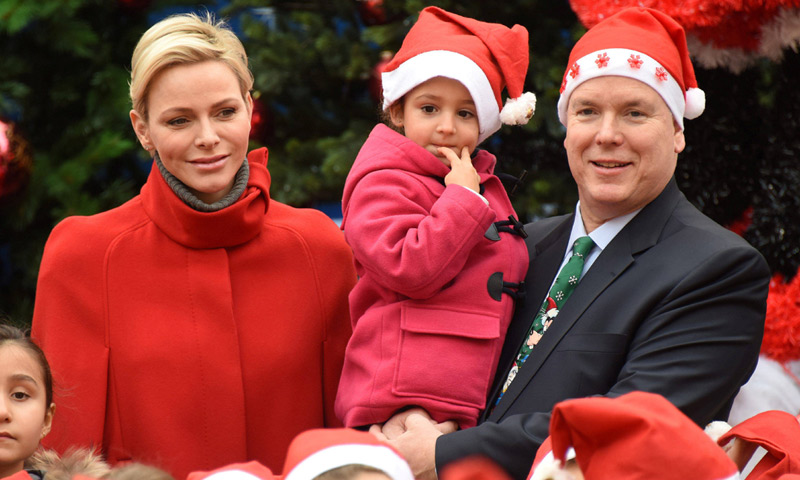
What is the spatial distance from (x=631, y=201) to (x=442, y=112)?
56 cm

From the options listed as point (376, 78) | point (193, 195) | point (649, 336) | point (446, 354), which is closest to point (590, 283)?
point (649, 336)

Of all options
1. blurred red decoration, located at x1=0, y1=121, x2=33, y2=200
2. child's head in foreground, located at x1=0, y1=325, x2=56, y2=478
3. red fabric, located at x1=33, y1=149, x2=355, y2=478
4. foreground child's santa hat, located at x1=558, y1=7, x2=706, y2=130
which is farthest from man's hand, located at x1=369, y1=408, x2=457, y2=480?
blurred red decoration, located at x1=0, y1=121, x2=33, y2=200

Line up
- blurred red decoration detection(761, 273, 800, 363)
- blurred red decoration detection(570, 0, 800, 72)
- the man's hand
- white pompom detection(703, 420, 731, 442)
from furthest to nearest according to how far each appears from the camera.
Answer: blurred red decoration detection(761, 273, 800, 363) < blurred red decoration detection(570, 0, 800, 72) < the man's hand < white pompom detection(703, 420, 731, 442)

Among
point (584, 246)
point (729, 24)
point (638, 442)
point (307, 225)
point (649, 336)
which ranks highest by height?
point (729, 24)

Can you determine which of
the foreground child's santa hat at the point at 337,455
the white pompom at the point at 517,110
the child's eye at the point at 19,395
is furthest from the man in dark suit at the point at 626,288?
the child's eye at the point at 19,395

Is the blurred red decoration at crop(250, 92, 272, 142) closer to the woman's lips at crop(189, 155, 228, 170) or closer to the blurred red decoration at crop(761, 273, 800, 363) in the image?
the woman's lips at crop(189, 155, 228, 170)

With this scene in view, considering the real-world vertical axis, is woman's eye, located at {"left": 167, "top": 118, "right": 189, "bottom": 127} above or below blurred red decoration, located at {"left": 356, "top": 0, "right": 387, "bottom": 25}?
below

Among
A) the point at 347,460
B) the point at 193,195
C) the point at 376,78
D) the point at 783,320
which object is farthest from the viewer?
the point at 376,78

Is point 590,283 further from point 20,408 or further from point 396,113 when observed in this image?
point 20,408

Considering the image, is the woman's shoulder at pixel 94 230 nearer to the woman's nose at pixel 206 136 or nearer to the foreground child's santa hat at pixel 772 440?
the woman's nose at pixel 206 136

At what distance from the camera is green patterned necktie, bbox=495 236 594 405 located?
2598mm

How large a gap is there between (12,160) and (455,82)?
2052mm

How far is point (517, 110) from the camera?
9.11ft

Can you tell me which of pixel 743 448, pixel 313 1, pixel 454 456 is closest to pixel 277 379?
pixel 454 456
